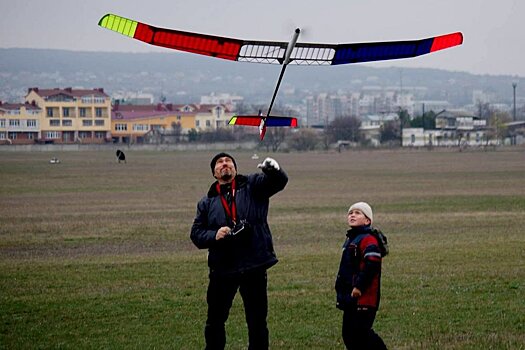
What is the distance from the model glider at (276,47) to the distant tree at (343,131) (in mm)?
149772

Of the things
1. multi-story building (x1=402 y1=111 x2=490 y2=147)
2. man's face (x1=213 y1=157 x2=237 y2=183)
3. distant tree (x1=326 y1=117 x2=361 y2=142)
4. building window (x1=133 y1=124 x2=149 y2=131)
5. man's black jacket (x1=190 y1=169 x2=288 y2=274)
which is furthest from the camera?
building window (x1=133 y1=124 x2=149 y2=131)

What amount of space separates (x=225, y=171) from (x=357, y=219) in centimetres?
142

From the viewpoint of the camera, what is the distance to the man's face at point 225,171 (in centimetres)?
1112

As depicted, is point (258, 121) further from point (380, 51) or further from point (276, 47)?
point (276, 47)

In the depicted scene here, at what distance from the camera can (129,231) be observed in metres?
30.3

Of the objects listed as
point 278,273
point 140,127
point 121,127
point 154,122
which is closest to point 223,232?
point 278,273

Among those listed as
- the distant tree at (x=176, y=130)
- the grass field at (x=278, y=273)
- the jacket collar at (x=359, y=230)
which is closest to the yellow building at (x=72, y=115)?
the distant tree at (x=176, y=130)

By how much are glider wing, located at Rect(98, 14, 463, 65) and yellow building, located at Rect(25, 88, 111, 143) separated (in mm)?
138307

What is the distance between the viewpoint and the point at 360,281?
1041 centimetres

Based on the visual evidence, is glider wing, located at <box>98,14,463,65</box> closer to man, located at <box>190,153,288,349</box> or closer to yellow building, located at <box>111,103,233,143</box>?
man, located at <box>190,153,288,349</box>

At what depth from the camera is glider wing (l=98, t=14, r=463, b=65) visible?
9898mm

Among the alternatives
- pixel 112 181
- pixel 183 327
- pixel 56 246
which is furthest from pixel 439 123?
pixel 183 327

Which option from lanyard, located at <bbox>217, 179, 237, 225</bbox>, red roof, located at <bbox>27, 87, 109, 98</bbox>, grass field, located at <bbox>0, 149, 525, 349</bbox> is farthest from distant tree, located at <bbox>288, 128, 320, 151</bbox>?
lanyard, located at <bbox>217, 179, 237, 225</bbox>

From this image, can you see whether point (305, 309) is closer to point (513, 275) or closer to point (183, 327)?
point (183, 327)
